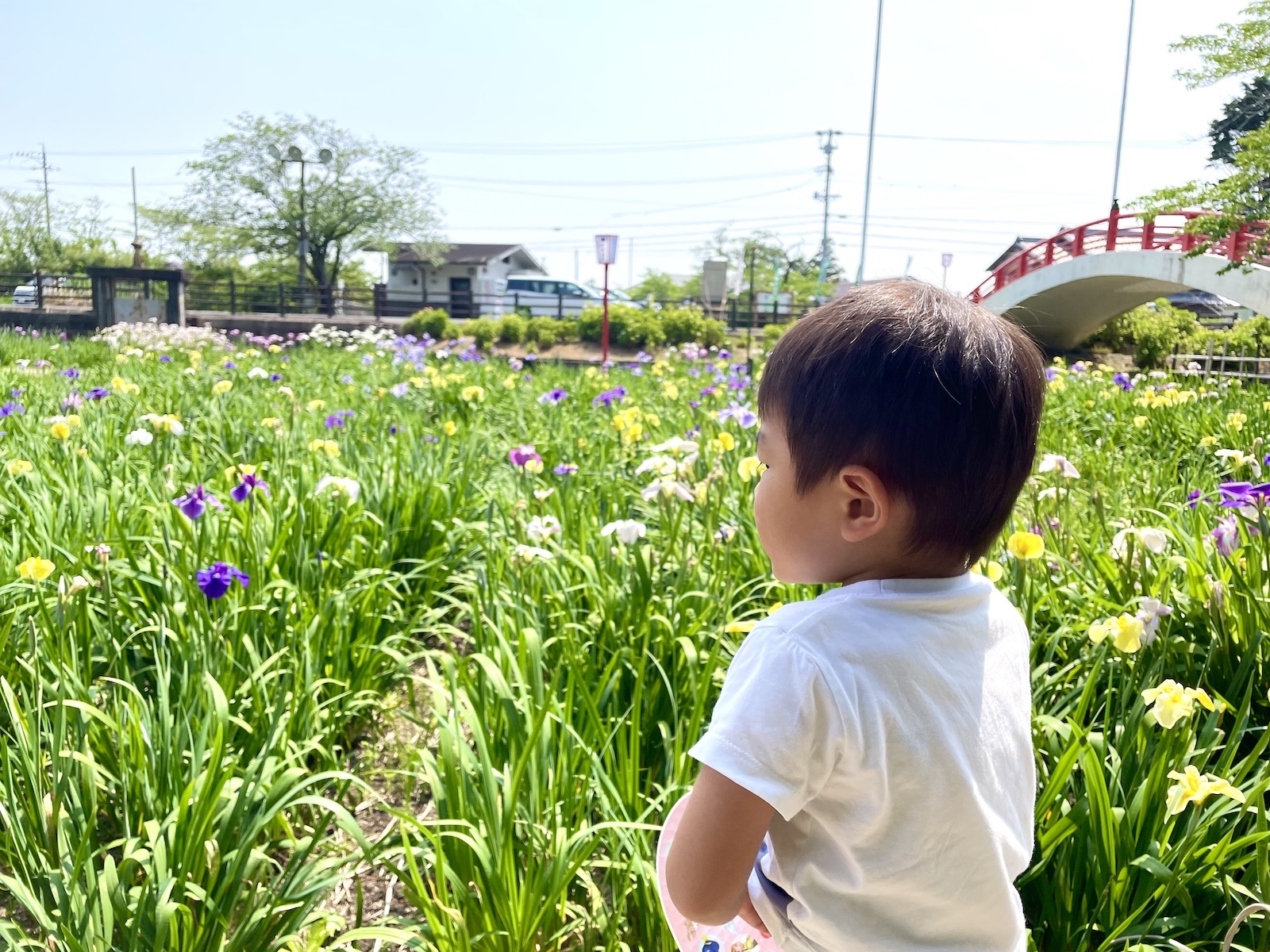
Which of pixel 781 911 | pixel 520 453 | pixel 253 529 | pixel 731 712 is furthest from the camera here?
pixel 520 453

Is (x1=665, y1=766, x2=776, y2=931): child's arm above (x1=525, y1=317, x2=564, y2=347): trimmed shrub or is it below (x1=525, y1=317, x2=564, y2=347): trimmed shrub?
below

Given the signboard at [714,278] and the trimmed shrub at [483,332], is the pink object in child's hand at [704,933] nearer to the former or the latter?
the signboard at [714,278]

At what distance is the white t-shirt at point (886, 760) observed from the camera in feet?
2.43

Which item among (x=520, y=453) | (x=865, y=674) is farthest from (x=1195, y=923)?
(x=520, y=453)

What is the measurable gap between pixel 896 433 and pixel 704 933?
0.59 m

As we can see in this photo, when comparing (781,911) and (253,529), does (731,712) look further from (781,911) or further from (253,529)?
(253,529)

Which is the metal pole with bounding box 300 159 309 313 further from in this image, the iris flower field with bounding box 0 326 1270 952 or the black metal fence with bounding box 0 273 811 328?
the iris flower field with bounding box 0 326 1270 952

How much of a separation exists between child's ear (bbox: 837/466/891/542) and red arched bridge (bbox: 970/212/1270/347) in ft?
35.7

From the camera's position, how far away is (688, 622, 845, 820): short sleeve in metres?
0.73

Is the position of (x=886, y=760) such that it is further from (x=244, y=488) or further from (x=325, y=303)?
(x=325, y=303)

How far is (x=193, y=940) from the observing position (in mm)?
1350

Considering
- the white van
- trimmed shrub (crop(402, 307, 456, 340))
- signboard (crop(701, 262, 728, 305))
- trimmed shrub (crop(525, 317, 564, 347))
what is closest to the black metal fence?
the white van

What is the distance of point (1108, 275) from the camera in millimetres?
15664

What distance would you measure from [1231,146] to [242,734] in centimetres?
648
